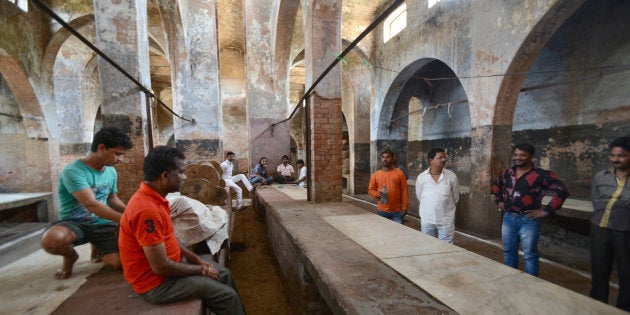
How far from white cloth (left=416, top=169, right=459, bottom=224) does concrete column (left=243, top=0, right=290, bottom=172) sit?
262 inches

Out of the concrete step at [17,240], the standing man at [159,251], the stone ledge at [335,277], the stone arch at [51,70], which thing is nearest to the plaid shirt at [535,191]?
the stone ledge at [335,277]

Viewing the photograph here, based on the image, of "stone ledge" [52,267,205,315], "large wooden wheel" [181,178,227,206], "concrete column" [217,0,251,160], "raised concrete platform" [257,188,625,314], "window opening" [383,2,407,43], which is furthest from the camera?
"concrete column" [217,0,251,160]

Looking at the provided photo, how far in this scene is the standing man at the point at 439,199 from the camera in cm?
348

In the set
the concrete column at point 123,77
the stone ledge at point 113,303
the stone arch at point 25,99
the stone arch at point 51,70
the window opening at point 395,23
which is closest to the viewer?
the stone ledge at point 113,303

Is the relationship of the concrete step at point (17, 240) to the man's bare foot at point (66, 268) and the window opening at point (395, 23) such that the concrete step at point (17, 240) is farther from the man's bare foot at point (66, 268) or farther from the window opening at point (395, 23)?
the window opening at point (395, 23)

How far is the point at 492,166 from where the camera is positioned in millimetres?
5992

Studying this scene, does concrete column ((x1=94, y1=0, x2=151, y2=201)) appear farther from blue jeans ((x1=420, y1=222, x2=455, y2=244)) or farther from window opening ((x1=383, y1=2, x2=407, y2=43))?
window opening ((x1=383, y1=2, x2=407, y2=43))

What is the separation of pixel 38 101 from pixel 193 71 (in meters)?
5.31

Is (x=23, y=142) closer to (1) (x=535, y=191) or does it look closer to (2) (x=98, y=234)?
(2) (x=98, y=234)

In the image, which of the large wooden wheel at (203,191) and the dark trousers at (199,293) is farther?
the large wooden wheel at (203,191)

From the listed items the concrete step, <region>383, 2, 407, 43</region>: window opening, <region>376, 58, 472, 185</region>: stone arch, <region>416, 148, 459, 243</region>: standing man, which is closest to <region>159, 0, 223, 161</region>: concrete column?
the concrete step

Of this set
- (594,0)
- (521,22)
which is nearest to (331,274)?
(521,22)

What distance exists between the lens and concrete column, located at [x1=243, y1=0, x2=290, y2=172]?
9.36m

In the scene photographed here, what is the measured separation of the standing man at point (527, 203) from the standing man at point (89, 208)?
420cm
